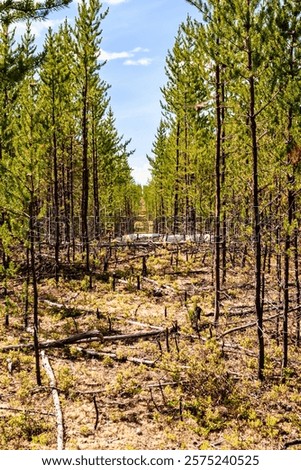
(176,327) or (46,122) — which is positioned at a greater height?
(46,122)

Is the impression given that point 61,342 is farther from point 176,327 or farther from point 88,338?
point 176,327

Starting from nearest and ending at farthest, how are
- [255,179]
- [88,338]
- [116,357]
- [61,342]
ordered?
[255,179] < [116,357] < [61,342] < [88,338]

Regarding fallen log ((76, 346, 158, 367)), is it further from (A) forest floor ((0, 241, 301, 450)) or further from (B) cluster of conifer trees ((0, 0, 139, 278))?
(B) cluster of conifer trees ((0, 0, 139, 278))

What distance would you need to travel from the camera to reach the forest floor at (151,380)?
25.1ft

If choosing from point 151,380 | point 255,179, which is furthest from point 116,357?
point 255,179

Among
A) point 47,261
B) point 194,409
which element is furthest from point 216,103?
point 47,261

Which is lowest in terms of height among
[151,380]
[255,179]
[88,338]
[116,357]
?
[151,380]

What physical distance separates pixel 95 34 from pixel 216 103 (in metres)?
7.93

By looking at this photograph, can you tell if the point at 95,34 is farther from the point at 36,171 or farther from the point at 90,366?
the point at 90,366

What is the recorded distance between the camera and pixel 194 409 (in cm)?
855

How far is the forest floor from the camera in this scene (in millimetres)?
7641

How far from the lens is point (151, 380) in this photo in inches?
381

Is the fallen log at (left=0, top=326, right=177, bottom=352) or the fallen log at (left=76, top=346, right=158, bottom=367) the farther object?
the fallen log at (left=0, top=326, right=177, bottom=352)

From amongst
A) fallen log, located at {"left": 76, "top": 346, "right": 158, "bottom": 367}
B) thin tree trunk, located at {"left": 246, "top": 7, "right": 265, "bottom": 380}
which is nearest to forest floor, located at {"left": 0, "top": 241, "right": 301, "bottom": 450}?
fallen log, located at {"left": 76, "top": 346, "right": 158, "bottom": 367}
